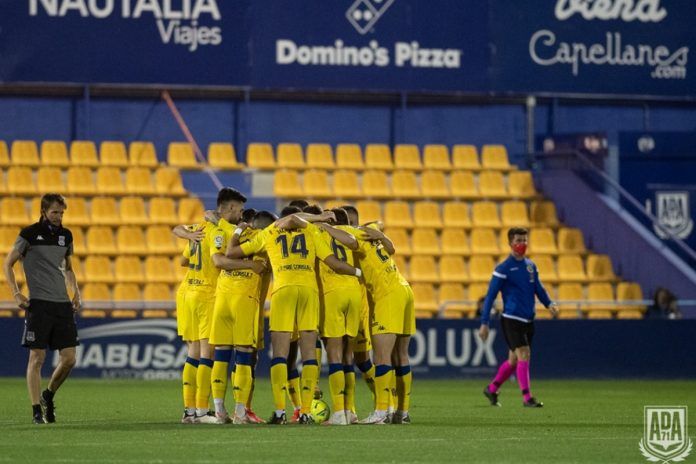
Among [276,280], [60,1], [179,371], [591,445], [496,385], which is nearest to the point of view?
[591,445]

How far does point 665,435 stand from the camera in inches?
535

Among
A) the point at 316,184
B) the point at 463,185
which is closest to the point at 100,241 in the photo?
the point at 316,184

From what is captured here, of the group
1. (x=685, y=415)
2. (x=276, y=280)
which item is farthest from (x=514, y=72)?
(x=276, y=280)

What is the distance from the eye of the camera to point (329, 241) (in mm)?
14500

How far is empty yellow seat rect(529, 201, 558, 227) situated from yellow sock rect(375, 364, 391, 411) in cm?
1608

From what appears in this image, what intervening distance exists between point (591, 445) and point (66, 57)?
63.0ft

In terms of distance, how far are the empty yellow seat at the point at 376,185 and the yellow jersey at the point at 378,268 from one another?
14783 mm

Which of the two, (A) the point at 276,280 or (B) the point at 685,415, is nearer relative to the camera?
(A) the point at 276,280

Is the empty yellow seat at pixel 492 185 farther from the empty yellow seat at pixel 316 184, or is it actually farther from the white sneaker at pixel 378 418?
the white sneaker at pixel 378 418

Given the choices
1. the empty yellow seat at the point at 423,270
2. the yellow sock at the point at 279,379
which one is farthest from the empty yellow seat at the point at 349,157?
the yellow sock at the point at 279,379

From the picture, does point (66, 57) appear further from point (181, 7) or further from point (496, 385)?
point (496, 385)

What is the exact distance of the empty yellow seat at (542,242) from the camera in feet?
97.6

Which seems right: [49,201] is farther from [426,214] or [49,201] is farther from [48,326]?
[426,214]

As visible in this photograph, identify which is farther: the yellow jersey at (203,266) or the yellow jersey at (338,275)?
the yellow jersey at (203,266)
